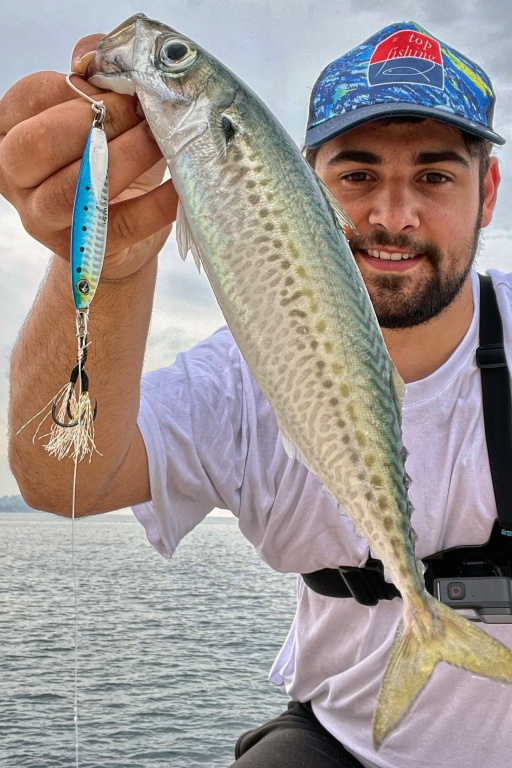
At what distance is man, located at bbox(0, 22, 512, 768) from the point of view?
10.7ft

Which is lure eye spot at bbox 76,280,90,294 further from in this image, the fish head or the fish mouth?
the fish mouth

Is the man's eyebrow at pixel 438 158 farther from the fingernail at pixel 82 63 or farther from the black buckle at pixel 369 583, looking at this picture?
the fingernail at pixel 82 63

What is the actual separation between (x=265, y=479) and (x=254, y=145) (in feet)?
6.18

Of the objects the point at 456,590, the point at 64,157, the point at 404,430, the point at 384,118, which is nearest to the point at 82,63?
the point at 64,157

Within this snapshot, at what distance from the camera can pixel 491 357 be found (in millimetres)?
3525

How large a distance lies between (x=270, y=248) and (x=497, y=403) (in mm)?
1942

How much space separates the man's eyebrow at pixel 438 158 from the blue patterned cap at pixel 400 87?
0.16m

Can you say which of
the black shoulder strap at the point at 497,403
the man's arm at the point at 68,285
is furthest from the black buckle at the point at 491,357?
the man's arm at the point at 68,285

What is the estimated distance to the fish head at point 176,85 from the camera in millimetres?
1812

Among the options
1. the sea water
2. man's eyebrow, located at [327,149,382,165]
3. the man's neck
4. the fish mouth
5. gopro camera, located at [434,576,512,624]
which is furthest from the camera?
Answer: the sea water

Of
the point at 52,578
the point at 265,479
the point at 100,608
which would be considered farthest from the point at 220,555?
the point at 265,479

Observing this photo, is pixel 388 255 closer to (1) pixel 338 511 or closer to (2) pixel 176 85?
(1) pixel 338 511

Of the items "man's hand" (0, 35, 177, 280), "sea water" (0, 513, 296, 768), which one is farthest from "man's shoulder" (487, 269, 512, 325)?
"sea water" (0, 513, 296, 768)

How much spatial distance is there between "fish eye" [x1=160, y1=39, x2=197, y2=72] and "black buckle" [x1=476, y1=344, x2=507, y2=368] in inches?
84.5
